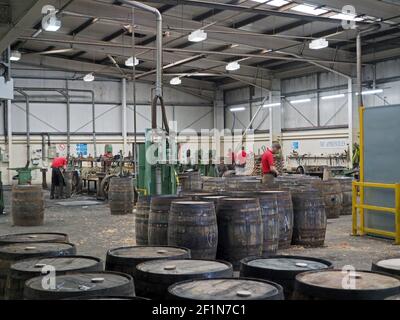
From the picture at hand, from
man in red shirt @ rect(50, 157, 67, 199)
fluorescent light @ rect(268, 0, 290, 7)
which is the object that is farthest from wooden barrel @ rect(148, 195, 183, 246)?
man in red shirt @ rect(50, 157, 67, 199)

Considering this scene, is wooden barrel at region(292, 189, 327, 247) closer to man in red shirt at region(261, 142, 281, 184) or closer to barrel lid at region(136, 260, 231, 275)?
man in red shirt at region(261, 142, 281, 184)

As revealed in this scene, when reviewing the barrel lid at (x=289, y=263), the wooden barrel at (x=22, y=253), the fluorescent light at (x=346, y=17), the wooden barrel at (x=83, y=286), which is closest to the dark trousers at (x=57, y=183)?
the fluorescent light at (x=346, y=17)

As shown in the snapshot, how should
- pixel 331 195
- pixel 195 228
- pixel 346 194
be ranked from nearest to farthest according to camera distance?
pixel 195 228 < pixel 331 195 < pixel 346 194

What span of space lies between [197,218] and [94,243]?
13.5 feet

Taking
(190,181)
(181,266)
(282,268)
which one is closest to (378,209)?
(282,268)

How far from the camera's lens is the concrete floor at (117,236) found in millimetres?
8453

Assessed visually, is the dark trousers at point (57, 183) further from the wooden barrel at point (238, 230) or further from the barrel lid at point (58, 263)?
the barrel lid at point (58, 263)

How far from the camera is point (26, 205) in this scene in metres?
12.3

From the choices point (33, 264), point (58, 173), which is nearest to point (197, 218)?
point (33, 264)

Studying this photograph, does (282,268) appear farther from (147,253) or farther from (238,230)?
(238,230)

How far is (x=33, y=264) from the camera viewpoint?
446cm

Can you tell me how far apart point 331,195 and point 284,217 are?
4451 mm

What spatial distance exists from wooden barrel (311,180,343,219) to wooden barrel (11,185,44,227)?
6650mm

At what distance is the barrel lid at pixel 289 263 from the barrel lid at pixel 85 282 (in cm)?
118
